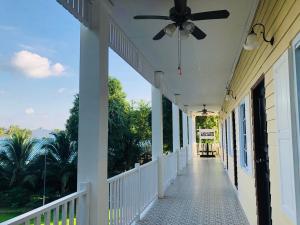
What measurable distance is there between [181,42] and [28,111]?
629cm

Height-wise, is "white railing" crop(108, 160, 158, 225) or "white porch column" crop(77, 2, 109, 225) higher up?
"white porch column" crop(77, 2, 109, 225)

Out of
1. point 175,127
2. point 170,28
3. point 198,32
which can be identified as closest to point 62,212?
point 170,28

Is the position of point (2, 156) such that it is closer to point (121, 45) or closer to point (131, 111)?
point (121, 45)

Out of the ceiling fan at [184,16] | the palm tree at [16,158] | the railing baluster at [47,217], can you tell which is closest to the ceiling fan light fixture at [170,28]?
the ceiling fan at [184,16]

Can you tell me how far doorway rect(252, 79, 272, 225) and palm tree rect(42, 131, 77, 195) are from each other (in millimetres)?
5625

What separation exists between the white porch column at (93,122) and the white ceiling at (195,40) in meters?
0.69

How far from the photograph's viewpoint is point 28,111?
932 centimetres

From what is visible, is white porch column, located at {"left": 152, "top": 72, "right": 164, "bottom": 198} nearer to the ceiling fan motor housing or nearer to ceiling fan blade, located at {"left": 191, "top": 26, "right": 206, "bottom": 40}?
ceiling fan blade, located at {"left": 191, "top": 26, "right": 206, "bottom": 40}

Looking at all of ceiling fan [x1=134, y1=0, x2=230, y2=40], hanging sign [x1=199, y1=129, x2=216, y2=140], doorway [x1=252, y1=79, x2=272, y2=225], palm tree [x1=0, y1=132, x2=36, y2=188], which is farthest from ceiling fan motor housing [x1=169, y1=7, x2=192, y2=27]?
hanging sign [x1=199, y1=129, x2=216, y2=140]

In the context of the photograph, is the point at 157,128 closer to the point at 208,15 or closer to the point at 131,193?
the point at 131,193

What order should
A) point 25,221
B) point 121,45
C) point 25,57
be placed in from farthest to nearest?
1. point 25,57
2. point 121,45
3. point 25,221

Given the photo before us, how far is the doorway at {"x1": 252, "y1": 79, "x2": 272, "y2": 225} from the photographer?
388 centimetres

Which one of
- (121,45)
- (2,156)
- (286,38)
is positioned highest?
(121,45)

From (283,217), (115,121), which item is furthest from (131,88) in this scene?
(283,217)
